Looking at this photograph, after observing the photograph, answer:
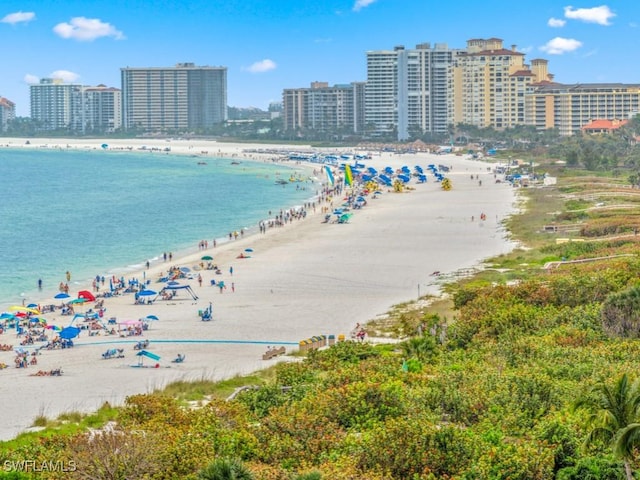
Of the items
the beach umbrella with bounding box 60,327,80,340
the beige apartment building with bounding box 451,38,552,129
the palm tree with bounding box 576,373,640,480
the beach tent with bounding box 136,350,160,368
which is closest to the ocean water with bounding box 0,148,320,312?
the beach umbrella with bounding box 60,327,80,340

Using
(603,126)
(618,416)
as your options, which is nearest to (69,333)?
(618,416)

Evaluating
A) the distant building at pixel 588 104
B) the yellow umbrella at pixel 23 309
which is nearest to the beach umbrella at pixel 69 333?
the yellow umbrella at pixel 23 309

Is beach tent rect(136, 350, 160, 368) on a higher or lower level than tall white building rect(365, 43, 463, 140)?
lower

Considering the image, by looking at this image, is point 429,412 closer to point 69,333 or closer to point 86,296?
point 69,333

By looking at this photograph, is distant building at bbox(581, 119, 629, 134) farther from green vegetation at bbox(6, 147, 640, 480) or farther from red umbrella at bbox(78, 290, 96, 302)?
green vegetation at bbox(6, 147, 640, 480)

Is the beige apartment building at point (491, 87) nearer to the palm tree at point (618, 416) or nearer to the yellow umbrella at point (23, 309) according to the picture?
the yellow umbrella at point (23, 309)

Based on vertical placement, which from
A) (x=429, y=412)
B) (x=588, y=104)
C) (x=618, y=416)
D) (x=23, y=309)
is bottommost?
(x=23, y=309)
